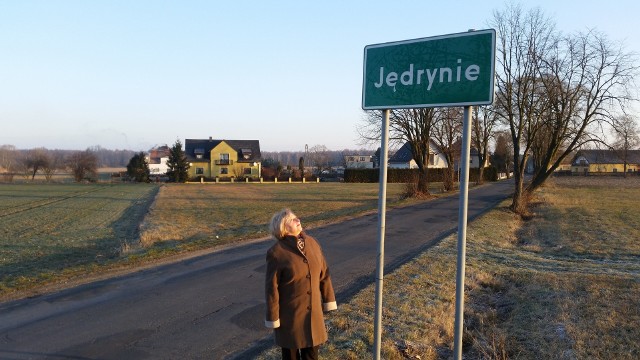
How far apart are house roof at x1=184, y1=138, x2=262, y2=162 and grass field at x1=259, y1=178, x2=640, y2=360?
72314mm

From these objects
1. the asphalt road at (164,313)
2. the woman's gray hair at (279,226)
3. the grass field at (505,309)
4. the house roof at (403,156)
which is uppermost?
the house roof at (403,156)

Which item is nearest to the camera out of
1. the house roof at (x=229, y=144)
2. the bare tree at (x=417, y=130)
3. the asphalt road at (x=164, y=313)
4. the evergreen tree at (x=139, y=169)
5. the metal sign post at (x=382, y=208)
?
the metal sign post at (x=382, y=208)

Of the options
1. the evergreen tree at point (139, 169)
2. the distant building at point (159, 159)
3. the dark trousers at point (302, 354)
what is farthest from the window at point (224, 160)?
the dark trousers at point (302, 354)

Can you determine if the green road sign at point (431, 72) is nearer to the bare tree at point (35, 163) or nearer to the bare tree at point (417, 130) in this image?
the bare tree at point (417, 130)

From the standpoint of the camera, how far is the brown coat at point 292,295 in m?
3.70

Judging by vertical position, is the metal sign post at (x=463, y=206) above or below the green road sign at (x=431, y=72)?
below

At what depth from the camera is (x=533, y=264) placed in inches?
434

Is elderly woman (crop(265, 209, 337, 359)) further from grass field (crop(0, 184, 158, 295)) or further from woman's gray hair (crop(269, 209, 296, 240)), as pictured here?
grass field (crop(0, 184, 158, 295))

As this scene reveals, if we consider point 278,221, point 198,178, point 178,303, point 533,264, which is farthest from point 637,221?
point 198,178

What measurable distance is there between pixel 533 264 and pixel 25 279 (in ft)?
35.0

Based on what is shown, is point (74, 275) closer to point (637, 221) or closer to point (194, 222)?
point (194, 222)

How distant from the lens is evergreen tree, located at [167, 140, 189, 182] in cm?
7031

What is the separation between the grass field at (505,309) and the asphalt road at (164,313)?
2.95 feet

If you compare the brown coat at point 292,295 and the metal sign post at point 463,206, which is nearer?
the metal sign post at point 463,206
